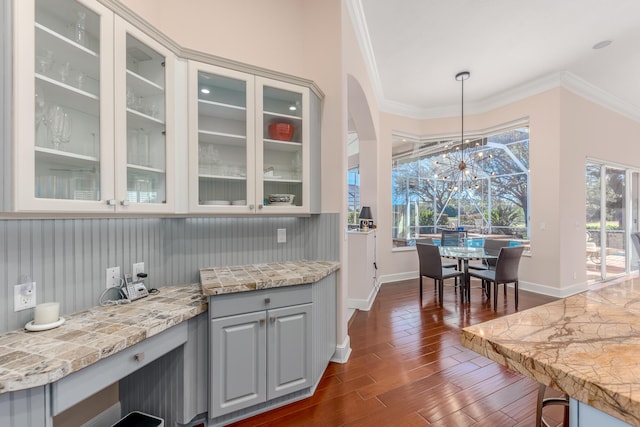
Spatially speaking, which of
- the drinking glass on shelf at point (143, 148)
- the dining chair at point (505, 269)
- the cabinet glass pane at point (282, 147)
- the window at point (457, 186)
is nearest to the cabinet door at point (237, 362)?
the cabinet glass pane at point (282, 147)

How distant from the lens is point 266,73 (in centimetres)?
224

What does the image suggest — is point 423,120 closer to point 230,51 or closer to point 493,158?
point 493,158

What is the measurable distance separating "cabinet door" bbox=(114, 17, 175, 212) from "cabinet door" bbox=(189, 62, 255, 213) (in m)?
0.21

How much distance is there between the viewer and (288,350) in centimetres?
198

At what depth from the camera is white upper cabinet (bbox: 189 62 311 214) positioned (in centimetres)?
209

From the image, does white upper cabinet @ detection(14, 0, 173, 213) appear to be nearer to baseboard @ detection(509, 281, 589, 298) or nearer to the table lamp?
the table lamp

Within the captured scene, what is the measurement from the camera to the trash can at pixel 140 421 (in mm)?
1582

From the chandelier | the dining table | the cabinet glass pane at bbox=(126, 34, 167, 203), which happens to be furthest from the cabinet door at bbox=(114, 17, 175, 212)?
the chandelier

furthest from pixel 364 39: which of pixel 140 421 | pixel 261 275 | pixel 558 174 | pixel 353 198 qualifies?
pixel 140 421

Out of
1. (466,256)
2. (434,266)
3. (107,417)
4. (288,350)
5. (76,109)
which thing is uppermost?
(76,109)

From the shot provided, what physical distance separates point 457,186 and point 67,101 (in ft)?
20.4

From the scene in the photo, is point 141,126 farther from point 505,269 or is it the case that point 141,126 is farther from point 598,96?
point 598,96

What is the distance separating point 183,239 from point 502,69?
4939mm

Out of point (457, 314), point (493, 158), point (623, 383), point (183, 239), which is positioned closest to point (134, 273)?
point (183, 239)
